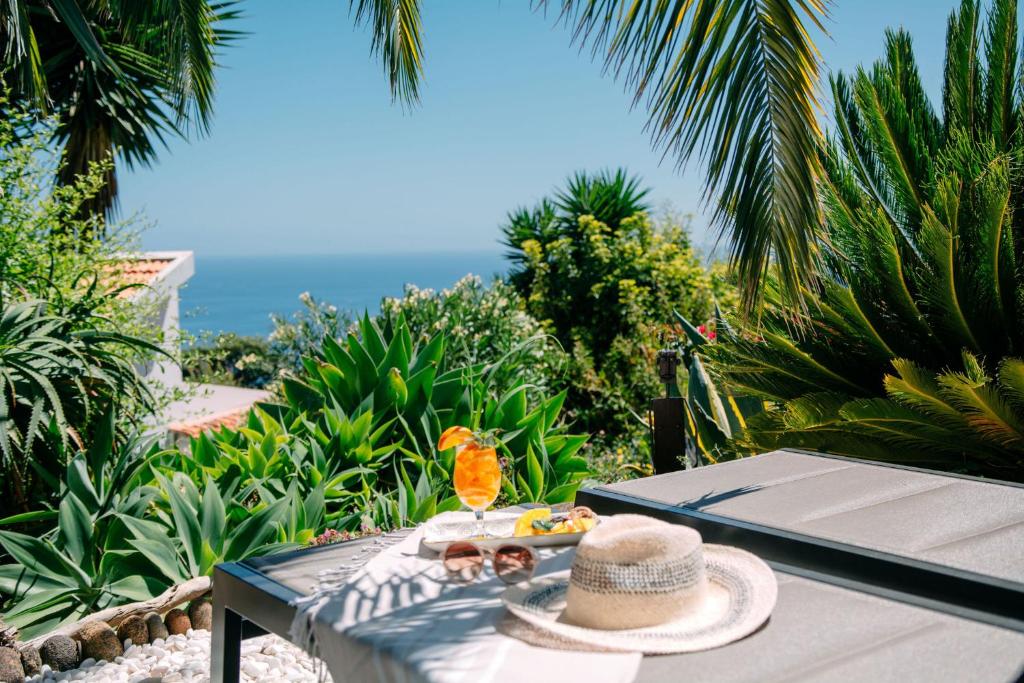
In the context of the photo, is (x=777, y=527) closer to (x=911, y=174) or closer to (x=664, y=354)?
(x=664, y=354)

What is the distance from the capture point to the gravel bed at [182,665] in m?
2.63

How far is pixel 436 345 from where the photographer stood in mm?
4504

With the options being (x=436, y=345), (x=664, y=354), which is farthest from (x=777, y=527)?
(x=436, y=345)

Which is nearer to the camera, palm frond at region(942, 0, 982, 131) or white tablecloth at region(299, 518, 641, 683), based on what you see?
white tablecloth at region(299, 518, 641, 683)

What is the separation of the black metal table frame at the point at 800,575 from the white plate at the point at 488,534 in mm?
244

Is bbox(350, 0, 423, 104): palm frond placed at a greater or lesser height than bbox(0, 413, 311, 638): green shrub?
greater

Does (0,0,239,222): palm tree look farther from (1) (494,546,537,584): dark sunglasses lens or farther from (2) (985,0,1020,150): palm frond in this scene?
(1) (494,546,537,584): dark sunglasses lens

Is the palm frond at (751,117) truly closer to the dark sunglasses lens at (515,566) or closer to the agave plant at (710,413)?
the dark sunglasses lens at (515,566)

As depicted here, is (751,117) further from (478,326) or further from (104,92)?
(104,92)

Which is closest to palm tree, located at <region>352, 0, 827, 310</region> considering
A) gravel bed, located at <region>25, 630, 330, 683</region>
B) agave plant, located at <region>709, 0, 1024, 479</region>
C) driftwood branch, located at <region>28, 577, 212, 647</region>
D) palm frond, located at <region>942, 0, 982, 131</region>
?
agave plant, located at <region>709, 0, 1024, 479</region>

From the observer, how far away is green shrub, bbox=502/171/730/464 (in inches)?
322

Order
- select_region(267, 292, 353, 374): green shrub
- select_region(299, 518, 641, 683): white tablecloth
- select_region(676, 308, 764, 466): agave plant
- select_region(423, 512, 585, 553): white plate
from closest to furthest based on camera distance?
select_region(299, 518, 641, 683): white tablecloth, select_region(423, 512, 585, 553): white plate, select_region(676, 308, 764, 466): agave plant, select_region(267, 292, 353, 374): green shrub

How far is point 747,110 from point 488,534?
146 cm

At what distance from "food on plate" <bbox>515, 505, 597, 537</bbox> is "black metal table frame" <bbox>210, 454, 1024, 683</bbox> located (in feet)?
0.60
